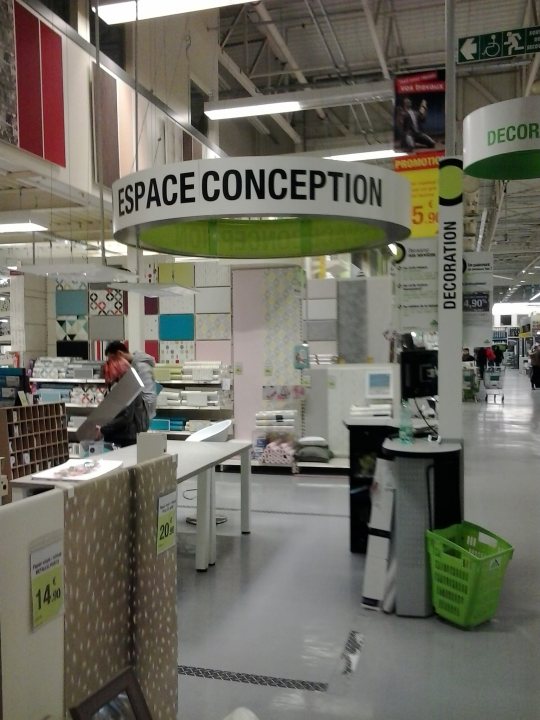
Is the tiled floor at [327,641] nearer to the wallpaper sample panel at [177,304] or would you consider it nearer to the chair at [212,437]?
the chair at [212,437]

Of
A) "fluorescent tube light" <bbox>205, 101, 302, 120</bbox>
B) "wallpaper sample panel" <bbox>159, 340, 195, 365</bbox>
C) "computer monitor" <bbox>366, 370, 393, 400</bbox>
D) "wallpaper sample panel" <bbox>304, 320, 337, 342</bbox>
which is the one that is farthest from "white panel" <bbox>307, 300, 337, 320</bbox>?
"fluorescent tube light" <bbox>205, 101, 302, 120</bbox>

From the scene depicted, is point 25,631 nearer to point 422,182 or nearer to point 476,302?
point 476,302

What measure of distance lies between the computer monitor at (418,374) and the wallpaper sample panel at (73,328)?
776cm

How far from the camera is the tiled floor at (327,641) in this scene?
3.08 metres

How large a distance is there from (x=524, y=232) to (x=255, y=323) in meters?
14.2

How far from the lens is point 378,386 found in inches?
302

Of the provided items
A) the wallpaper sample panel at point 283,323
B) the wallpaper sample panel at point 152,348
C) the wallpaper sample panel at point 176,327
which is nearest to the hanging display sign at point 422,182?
the wallpaper sample panel at point 283,323

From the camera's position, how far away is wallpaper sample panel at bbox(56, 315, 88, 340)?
1122 cm

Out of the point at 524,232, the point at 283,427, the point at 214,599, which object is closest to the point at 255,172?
the point at 214,599

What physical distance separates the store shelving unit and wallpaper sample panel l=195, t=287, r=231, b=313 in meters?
3.18

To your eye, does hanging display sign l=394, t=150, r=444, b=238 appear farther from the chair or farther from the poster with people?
the chair

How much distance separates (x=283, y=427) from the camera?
→ 869 centimetres

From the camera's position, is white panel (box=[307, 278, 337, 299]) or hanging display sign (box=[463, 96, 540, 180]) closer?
hanging display sign (box=[463, 96, 540, 180])

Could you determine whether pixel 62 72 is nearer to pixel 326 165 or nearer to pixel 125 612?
pixel 326 165
